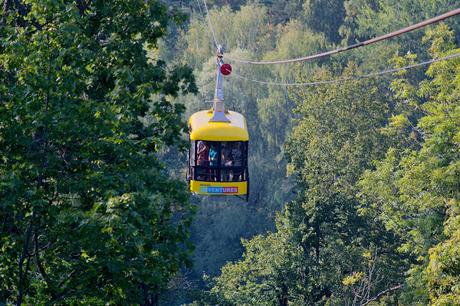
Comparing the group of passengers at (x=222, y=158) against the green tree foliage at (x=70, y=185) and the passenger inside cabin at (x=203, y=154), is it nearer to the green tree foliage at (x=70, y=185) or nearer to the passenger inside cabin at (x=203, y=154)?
the passenger inside cabin at (x=203, y=154)

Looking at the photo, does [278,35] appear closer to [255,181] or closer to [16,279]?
[255,181]

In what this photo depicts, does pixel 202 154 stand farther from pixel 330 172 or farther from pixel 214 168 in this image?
pixel 330 172

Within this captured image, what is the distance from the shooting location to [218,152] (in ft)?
89.5

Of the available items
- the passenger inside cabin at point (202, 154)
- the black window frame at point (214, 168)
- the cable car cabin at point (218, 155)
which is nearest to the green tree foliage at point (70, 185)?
the cable car cabin at point (218, 155)

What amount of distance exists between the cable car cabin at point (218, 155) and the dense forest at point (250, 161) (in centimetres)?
87

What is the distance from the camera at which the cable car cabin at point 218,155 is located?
26797 millimetres

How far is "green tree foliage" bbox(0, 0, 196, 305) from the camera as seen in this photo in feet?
57.5

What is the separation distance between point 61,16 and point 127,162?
8.22 feet

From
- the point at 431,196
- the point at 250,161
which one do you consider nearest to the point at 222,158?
the point at 431,196

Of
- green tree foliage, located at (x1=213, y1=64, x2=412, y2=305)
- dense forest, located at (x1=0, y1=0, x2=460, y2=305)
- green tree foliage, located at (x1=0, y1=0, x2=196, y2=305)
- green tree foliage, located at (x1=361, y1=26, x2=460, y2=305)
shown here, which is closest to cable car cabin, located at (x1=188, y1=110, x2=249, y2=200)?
dense forest, located at (x1=0, y1=0, x2=460, y2=305)

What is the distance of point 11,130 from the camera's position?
17719mm

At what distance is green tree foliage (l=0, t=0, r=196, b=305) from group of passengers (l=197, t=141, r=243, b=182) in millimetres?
6490

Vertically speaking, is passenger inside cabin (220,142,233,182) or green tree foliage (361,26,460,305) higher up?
passenger inside cabin (220,142,233,182)

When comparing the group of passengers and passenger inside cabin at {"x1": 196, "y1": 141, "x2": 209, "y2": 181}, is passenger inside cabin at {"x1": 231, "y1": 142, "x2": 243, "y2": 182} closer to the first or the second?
the group of passengers
